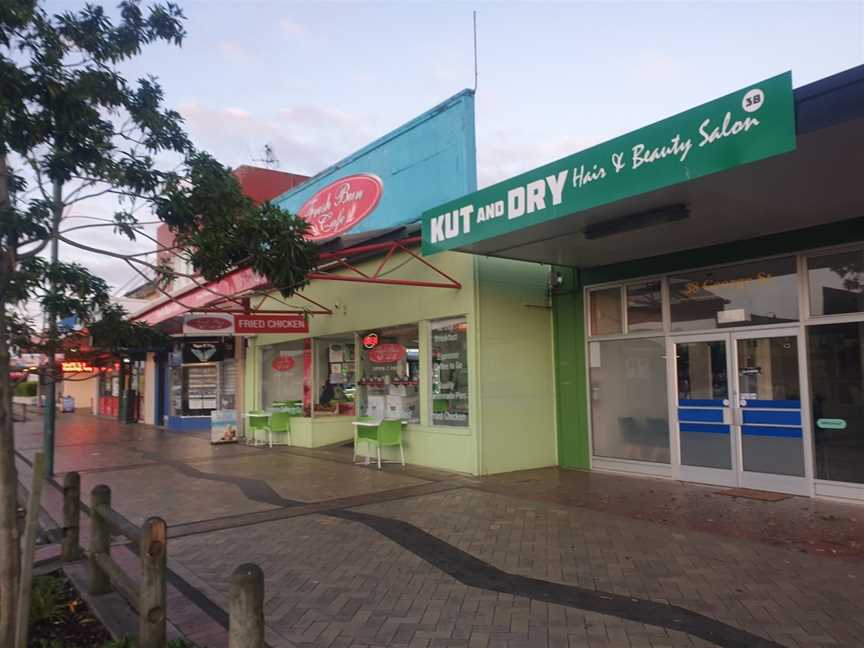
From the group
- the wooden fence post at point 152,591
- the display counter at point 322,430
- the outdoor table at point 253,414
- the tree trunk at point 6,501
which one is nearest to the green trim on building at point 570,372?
the display counter at point 322,430

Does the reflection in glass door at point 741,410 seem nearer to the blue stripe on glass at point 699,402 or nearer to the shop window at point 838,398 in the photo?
the blue stripe on glass at point 699,402

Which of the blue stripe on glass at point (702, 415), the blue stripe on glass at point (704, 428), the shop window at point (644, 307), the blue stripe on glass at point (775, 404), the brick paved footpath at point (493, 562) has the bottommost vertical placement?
the brick paved footpath at point (493, 562)

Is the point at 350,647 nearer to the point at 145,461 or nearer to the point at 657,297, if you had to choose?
the point at 657,297

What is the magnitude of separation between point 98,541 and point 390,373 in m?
7.62

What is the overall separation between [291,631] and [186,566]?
194 cm

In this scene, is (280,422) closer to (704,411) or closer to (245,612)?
(704,411)

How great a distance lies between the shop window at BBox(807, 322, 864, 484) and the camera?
299 inches

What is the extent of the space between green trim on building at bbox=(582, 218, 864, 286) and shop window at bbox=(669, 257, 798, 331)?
0.49 feet

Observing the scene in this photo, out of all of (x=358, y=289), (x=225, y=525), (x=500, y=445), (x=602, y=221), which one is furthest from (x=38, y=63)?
(x=358, y=289)

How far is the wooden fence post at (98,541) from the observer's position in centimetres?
498

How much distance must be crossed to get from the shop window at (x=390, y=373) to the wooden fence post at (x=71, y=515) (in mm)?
6337

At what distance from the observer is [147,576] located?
3.88 meters

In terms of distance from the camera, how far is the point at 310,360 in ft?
47.9

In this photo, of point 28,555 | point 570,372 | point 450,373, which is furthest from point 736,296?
point 28,555
